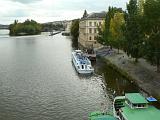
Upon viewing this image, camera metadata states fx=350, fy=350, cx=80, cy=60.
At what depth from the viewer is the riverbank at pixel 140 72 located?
176 ft

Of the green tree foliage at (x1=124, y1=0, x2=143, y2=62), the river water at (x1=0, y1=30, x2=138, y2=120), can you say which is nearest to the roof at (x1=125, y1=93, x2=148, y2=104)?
the river water at (x1=0, y1=30, x2=138, y2=120)

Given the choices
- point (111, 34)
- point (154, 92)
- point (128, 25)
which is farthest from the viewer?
point (111, 34)

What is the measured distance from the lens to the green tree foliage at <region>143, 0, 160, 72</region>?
54781 millimetres

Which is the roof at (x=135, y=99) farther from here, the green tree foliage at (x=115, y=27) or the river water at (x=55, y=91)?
the green tree foliage at (x=115, y=27)

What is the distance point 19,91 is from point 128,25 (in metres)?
27.5

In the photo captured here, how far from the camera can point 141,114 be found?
35656 millimetres

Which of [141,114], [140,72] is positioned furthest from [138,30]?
[141,114]

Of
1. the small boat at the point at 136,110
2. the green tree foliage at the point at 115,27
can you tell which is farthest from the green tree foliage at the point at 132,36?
the small boat at the point at 136,110

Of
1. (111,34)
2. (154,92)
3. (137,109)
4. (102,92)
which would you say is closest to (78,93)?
(102,92)

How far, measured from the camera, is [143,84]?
5675cm

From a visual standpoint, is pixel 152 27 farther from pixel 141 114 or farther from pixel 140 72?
pixel 141 114

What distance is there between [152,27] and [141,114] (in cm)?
2454

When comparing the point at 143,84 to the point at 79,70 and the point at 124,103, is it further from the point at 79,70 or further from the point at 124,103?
the point at 79,70

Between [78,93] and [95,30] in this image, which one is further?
[95,30]
